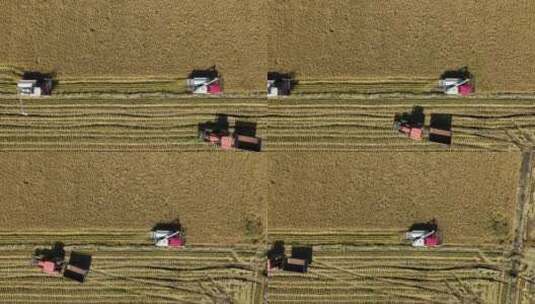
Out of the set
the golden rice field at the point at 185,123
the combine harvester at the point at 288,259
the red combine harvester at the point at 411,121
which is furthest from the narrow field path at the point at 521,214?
the combine harvester at the point at 288,259

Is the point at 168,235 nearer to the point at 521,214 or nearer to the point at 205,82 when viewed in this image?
the point at 205,82

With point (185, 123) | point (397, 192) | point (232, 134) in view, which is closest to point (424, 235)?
point (397, 192)

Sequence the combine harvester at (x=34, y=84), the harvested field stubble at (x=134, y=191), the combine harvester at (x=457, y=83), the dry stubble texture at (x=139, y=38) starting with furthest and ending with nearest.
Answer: the harvested field stubble at (x=134, y=191), the dry stubble texture at (x=139, y=38), the combine harvester at (x=34, y=84), the combine harvester at (x=457, y=83)

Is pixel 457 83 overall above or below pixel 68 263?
above

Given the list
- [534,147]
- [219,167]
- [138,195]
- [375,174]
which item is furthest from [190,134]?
[534,147]

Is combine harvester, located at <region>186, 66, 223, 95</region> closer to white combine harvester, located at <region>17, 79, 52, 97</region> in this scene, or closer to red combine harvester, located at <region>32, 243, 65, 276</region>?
white combine harvester, located at <region>17, 79, 52, 97</region>

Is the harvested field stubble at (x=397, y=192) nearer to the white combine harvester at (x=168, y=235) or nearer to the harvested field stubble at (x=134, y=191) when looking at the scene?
the harvested field stubble at (x=134, y=191)
